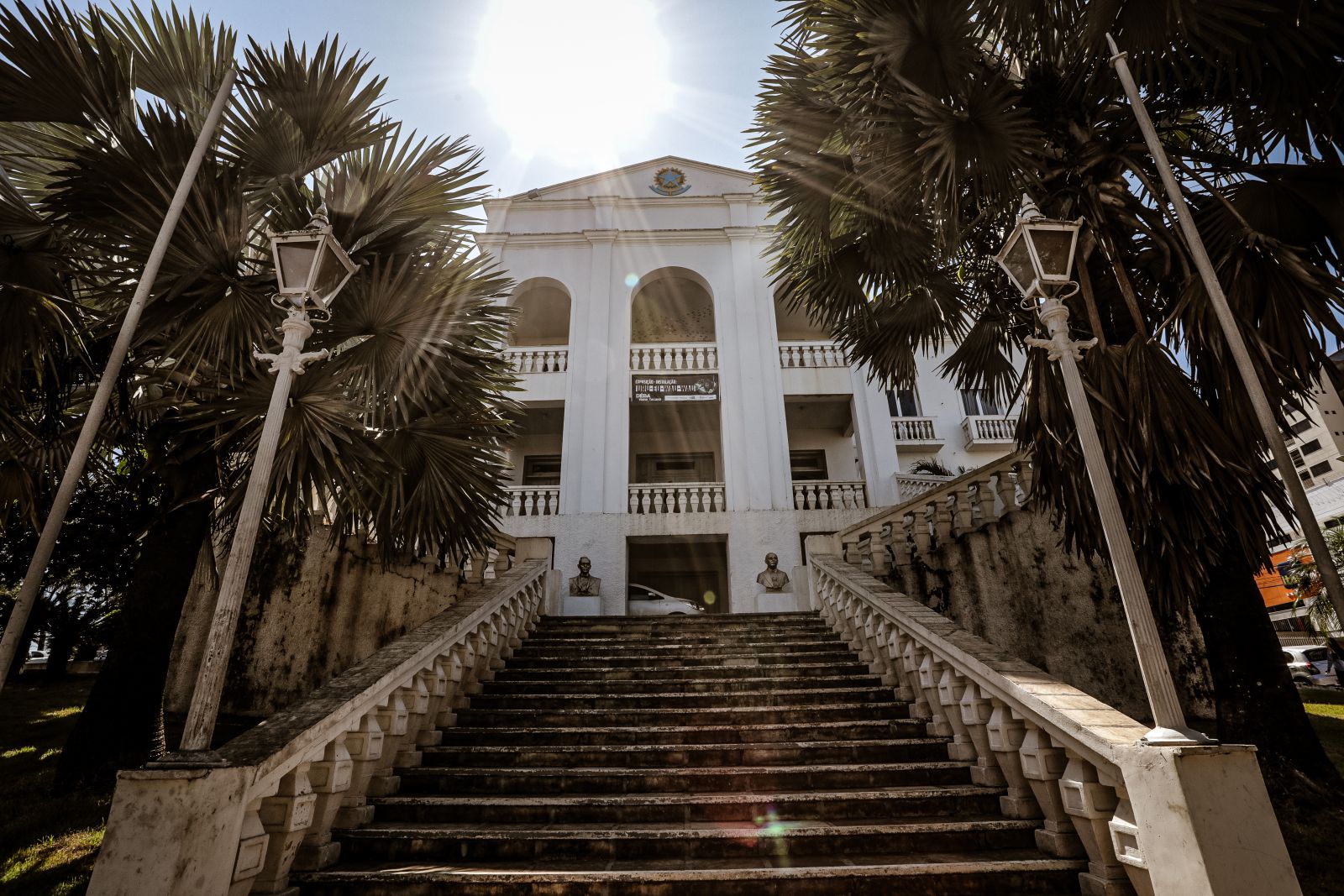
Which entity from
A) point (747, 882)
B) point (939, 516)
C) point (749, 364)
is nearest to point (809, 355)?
point (749, 364)

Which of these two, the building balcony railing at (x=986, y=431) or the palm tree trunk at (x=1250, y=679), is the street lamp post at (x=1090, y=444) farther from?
the building balcony railing at (x=986, y=431)

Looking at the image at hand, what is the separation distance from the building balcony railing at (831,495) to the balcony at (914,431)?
3288 mm

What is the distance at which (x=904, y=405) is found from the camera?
16.6 m

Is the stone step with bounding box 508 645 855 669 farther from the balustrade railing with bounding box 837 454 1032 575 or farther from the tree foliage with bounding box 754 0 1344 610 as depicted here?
the tree foliage with bounding box 754 0 1344 610

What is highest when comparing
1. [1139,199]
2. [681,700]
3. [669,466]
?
[669,466]

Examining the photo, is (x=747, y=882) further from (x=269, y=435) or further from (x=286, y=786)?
(x=269, y=435)

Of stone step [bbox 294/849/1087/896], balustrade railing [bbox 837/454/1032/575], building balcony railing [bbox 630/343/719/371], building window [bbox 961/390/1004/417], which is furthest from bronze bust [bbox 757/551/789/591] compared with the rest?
building window [bbox 961/390/1004/417]

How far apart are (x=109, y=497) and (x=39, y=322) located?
6547 millimetres

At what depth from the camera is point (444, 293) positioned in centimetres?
611

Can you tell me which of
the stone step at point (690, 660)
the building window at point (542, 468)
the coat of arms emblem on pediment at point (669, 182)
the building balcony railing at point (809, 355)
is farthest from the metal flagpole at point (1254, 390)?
the building window at point (542, 468)

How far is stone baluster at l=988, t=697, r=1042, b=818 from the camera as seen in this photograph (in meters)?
3.74

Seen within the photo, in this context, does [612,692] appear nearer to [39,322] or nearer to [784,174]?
[39,322]

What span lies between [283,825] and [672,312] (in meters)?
14.8

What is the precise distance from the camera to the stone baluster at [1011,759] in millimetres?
3738
